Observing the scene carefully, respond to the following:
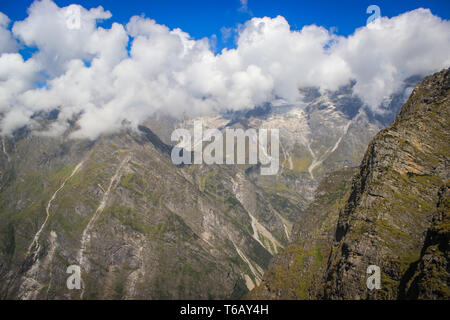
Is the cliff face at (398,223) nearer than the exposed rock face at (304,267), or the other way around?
the cliff face at (398,223)

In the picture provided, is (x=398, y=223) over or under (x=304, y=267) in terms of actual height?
over

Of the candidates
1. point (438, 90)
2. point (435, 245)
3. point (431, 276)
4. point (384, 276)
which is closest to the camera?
point (431, 276)

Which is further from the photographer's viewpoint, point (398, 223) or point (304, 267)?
point (304, 267)

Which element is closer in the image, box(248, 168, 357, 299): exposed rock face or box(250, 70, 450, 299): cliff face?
box(250, 70, 450, 299): cliff face
